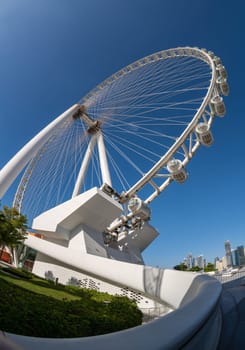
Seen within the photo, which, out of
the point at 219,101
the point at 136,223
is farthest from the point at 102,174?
the point at 219,101

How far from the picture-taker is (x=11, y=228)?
13984 mm

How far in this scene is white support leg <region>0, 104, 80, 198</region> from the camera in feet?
39.6

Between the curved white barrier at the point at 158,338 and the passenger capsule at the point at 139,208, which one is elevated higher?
the curved white barrier at the point at 158,338

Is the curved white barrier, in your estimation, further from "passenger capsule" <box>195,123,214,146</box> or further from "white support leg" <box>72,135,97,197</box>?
"white support leg" <box>72,135,97,197</box>

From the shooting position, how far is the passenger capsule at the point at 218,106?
19.2 m

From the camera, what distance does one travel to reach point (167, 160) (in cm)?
1777

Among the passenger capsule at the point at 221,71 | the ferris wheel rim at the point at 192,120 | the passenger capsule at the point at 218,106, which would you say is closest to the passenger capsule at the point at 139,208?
the ferris wheel rim at the point at 192,120

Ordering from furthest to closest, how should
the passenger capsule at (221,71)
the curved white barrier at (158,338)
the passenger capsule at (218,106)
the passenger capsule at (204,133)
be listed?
the passenger capsule at (221,71)
the passenger capsule at (218,106)
the passenger capsule at (204,133)
the curved white barrier at (158,338)

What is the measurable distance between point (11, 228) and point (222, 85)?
65.6 feet

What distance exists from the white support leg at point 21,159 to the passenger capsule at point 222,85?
14.3 m

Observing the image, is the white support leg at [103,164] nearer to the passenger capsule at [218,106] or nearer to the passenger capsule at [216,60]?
the passenger capsule at [218,106]

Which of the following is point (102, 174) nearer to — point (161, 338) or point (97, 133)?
point (97, 133)

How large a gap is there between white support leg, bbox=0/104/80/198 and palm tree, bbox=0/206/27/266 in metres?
2.38

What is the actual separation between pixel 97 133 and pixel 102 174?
16.0 ft
